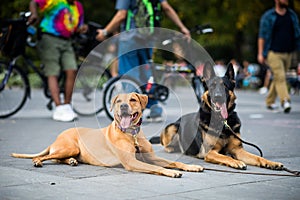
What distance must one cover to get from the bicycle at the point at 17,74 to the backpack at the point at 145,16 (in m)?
1.13

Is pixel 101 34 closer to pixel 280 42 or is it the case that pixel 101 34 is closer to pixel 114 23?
pixel 114 23

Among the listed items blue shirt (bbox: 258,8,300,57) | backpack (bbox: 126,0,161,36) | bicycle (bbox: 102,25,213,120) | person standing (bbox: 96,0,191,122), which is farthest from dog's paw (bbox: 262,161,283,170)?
blue shirt (bbox: 258,8,300,57)

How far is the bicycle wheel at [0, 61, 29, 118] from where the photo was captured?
1191 cm

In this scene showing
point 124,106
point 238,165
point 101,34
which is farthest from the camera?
point 101,34

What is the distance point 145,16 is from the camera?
1107 centimetres

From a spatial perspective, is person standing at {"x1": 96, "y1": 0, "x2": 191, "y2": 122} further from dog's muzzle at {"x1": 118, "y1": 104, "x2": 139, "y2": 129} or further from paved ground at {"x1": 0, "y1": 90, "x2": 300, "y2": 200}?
dog's muzzle at {"x1": 118, "y1": 104, "x2": 139, "y2": 129}

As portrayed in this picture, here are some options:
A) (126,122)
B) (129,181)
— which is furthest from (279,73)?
(129,181)

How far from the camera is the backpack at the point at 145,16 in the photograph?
11047 mm

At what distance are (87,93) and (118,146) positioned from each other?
6309 millimetres

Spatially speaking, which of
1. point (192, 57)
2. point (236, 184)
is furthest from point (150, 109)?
point (236, 184)

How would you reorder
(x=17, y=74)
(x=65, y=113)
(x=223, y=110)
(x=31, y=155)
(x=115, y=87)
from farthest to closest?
1. (x=17, y=74)
2. (x=115, y=87)
3. (x=65, y=113)
4. (x=223, y=110)
5. (x=31, y=155)

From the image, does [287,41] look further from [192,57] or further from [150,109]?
[150,109]

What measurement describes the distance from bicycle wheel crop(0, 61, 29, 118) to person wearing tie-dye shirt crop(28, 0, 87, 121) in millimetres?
535

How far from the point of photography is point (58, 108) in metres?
11.7
